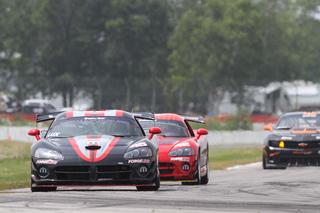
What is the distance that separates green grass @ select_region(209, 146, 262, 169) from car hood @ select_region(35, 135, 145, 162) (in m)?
13.3

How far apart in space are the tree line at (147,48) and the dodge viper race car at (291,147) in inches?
1465

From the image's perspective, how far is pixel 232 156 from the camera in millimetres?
36844

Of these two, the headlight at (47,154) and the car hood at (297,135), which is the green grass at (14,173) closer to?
the headlight at (47,154)

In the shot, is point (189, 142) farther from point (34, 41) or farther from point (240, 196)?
point (34, 41)

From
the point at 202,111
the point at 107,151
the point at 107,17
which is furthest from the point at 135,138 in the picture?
the point at 107,17

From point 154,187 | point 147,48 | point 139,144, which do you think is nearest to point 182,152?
point 154,187

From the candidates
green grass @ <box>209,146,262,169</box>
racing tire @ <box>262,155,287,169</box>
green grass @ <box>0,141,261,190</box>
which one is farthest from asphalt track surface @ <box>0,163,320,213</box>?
green grass @ <box>209,146,262,169</box>

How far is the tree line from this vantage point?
71688 millimetres

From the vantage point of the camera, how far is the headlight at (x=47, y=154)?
15883mm

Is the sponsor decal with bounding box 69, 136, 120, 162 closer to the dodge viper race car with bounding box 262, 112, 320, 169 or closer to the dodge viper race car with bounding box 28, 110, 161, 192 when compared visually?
the dodge viper race car with bounding box 28, 110, 161, 192

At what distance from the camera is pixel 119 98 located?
195ft

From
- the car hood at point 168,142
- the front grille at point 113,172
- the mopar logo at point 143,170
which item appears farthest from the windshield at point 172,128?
the front grille at point 113,172

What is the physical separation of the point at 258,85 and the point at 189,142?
60.9m

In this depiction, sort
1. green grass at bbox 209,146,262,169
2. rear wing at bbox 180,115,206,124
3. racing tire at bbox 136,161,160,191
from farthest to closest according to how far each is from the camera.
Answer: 1. green grass at bbox 209,146,262,169
2. rear wing at bbox 180,115,206,124
3. racing tire at bbox 136,161,160,191
